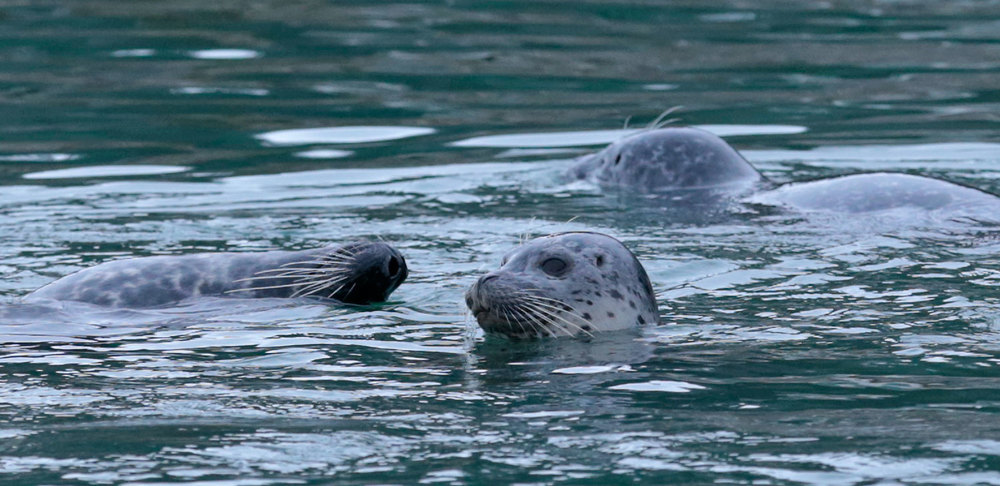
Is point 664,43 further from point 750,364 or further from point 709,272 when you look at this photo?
point 750,364

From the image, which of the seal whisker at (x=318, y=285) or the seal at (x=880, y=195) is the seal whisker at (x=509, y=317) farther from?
the seal at (x=880, y=195)

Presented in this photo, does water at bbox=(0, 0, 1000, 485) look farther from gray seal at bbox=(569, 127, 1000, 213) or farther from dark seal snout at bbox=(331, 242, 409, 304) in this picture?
gray seal at bbox=(569, 127, 1000, 213)

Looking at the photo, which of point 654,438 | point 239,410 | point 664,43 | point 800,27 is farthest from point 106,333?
point 800,27

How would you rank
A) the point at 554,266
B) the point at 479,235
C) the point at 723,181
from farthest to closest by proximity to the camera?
the point at 723,181 < the point at 479,235 < the point at 554,266

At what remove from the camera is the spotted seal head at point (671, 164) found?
1040 centimetres

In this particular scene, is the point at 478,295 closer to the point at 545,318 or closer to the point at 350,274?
the point at 545,318

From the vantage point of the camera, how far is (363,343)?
610 centimetres

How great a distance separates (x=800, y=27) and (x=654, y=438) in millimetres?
12807

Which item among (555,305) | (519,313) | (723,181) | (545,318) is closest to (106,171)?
(723,181)

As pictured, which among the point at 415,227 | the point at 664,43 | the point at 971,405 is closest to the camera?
the point at 971,405

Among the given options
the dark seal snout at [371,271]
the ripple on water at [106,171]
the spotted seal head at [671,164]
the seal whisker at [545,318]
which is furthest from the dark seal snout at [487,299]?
the ripple on water at [106,171]

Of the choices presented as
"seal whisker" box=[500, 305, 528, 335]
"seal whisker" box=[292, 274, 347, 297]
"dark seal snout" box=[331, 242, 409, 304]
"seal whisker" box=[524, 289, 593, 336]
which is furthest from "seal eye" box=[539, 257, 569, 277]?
"seal whisker" box=[292, 274, 347, 297]

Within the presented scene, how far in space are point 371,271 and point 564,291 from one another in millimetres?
889

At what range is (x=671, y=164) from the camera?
10.6 meters
